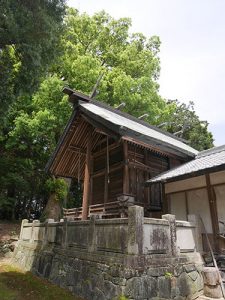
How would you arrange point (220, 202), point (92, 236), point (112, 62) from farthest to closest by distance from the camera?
point (112, 62), point (220, 202), point (92, 236)

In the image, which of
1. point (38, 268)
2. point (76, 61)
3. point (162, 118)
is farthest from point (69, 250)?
point (162, 118)

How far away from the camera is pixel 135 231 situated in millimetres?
6930

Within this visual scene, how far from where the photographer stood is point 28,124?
60.1 feet

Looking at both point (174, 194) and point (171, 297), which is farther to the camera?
point (174, 194)

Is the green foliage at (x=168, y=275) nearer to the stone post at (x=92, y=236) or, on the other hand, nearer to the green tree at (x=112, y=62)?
the stone post at (x=92, y=236)

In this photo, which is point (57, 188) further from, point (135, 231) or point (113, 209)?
point (135, 231)

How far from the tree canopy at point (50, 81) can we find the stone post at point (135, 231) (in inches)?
235

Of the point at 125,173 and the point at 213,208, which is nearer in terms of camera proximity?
the point at 213,208

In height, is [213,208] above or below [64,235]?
above

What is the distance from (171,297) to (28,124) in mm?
14500

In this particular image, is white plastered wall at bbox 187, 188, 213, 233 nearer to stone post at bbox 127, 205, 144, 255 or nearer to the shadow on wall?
stone post at bbox 127, 205, 144, 255

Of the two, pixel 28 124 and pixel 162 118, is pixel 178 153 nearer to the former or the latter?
pixel 28 124

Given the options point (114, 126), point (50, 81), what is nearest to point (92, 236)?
point (114, 126)

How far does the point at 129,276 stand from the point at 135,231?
44.1 inches
